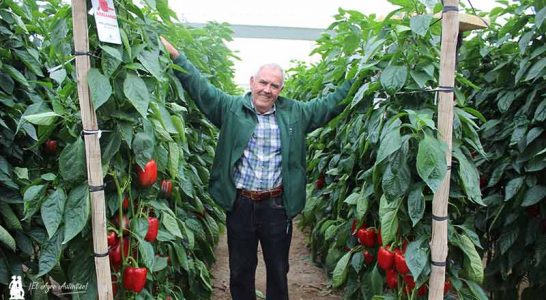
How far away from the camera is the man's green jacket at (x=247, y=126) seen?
8.78ft

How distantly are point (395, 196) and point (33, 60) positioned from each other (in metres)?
1.74

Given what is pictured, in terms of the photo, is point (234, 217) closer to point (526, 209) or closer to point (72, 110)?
point (72, 110)

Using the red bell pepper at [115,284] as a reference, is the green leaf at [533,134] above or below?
above

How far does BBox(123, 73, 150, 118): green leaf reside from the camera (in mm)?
1566

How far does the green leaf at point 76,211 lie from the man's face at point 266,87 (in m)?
1.26

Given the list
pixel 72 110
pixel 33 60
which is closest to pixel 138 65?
pixel 72 110

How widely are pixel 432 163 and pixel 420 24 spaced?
52cm

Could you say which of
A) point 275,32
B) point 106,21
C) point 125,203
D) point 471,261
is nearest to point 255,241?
point 125,203

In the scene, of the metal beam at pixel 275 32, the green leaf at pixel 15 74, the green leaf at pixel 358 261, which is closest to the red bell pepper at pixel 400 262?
the green leaf at pixel 358 261

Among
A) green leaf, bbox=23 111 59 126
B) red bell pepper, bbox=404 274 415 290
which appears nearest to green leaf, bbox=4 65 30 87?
green leaf, bbox=23 111 59 126

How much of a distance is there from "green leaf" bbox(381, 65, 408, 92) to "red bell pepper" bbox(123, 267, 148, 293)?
3.84 feet

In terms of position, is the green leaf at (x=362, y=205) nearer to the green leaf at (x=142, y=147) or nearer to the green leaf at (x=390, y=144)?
the green leaf at (x=390, y=144)

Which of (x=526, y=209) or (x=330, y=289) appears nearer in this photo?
(x=526, y=209)

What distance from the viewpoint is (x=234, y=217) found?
2.77 m
